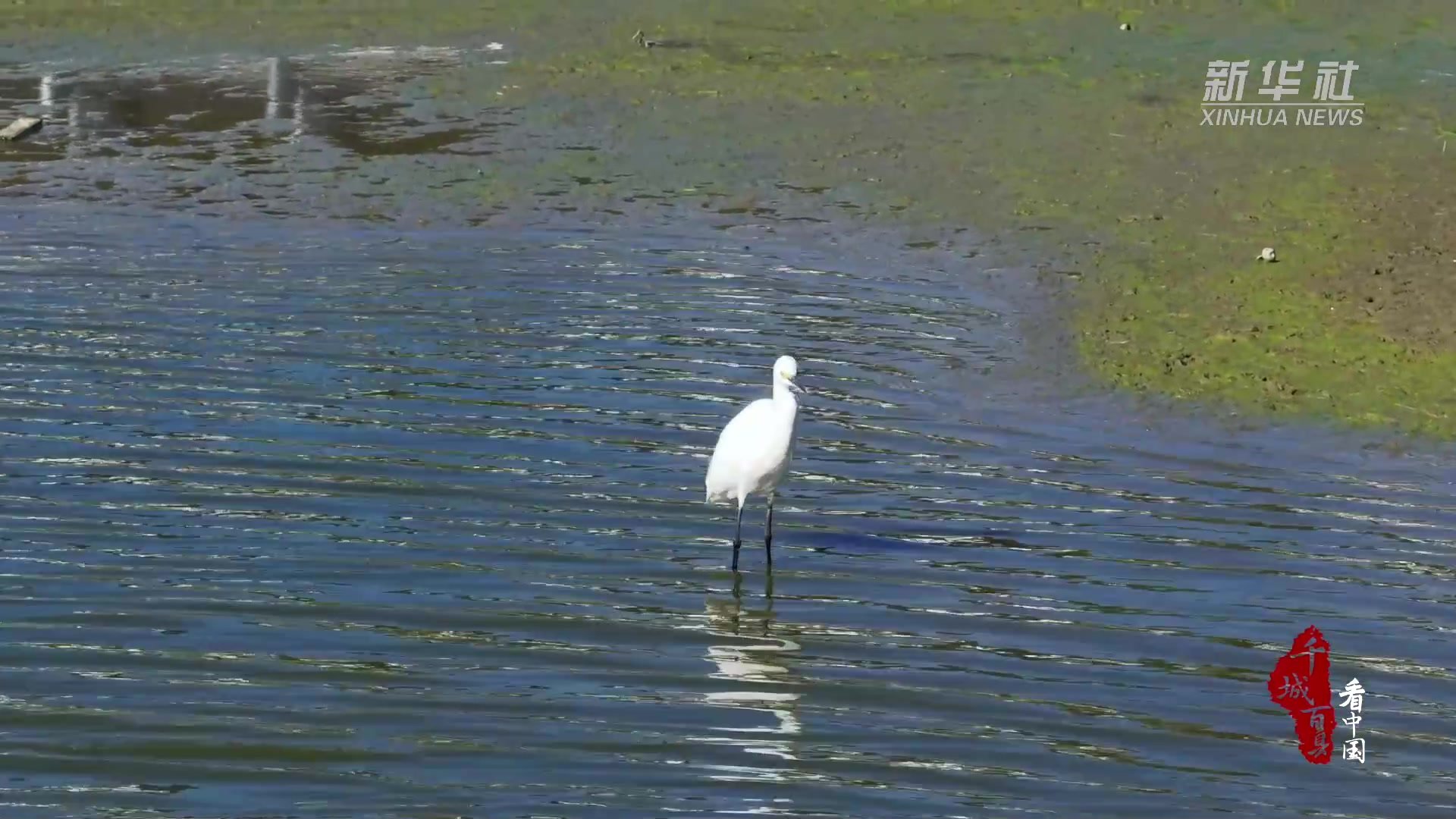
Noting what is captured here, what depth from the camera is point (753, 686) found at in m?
7.25

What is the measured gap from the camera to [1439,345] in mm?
11766

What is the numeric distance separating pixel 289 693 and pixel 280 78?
16334 mm

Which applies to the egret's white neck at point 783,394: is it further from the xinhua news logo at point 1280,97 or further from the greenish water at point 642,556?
the xinhua news logo at point 1280,97

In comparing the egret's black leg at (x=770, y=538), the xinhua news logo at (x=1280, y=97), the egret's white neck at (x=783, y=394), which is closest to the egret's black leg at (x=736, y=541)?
the egret's black leg at (x=770, y=538)

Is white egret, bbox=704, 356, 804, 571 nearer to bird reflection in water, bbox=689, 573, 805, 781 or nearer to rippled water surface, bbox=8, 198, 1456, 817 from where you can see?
rippled water surface, bbox=8, 198, 1456, 817

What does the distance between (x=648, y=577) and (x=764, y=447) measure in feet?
2.50

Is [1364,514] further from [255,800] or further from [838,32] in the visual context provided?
[838,32]

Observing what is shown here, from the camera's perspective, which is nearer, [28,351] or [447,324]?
[28,351]

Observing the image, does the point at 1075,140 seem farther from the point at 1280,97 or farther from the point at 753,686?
the point at 753,686

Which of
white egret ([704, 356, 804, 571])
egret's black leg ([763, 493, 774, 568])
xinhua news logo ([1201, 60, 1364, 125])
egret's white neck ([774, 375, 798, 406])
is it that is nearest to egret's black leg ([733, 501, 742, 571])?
white egret ([704, 356, 804, 571])

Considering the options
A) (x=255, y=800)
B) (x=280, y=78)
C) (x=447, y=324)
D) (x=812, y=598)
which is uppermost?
(x=280, y=78)

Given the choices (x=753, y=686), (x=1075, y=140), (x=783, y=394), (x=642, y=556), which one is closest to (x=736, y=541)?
(x=642, y=556)

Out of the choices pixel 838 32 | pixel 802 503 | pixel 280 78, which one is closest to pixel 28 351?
pixel 802 503

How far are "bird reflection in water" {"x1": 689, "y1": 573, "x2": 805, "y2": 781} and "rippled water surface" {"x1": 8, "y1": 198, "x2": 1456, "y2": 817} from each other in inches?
0.9
